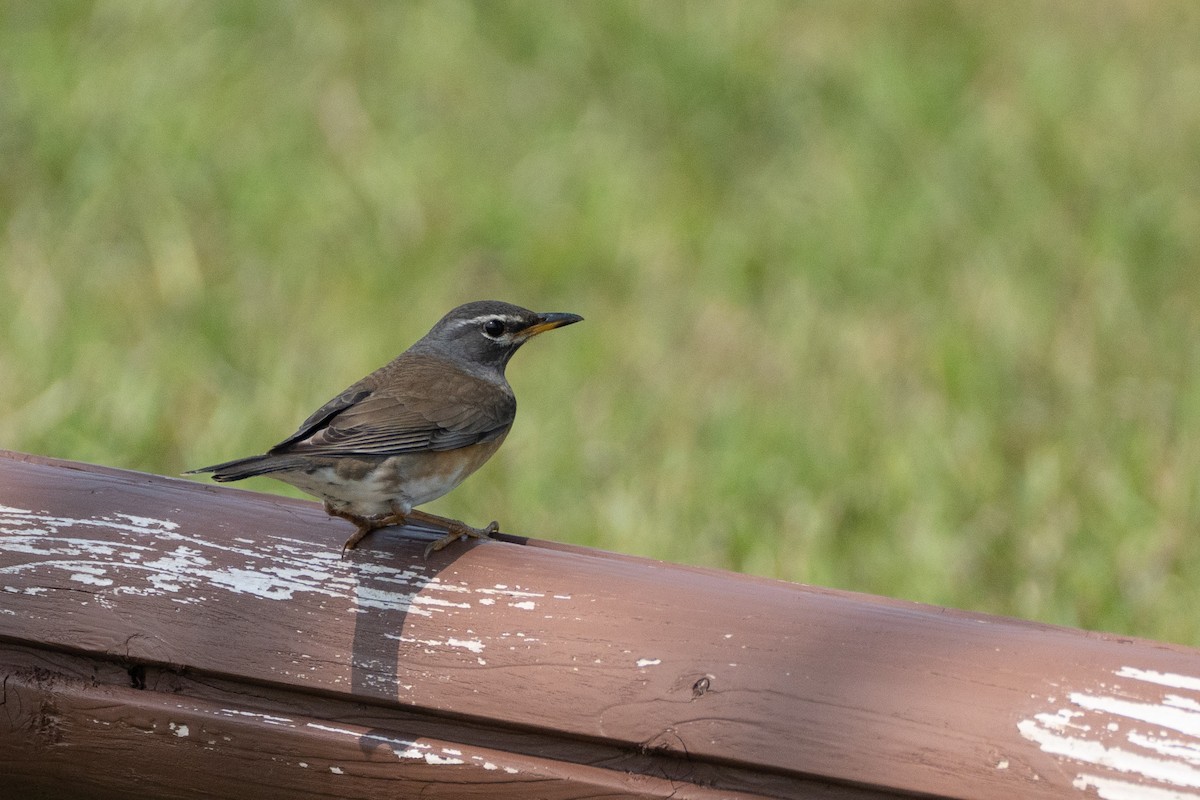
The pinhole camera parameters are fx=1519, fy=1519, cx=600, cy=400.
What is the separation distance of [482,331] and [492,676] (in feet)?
7.00

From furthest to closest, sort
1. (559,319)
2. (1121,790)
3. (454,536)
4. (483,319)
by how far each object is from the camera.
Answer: (483,319) < (559,319) < (454,536) < (1121,790)

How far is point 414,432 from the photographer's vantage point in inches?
149

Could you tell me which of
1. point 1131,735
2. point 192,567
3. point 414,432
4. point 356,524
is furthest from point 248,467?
point 1131,735

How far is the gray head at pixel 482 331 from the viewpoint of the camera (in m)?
4.50

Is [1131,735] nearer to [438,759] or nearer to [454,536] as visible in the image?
[438,759]

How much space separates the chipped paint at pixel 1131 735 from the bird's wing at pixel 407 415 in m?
1.79

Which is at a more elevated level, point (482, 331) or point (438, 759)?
point (482, 331)

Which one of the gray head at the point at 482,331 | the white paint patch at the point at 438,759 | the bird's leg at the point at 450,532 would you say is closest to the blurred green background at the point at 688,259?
the gray head at the point at 482,331

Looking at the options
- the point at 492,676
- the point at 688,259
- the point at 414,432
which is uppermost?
the point at 688,259

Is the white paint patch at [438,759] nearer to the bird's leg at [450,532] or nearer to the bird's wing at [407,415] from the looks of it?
the bird's leg at [450,532]

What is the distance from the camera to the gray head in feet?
14.8

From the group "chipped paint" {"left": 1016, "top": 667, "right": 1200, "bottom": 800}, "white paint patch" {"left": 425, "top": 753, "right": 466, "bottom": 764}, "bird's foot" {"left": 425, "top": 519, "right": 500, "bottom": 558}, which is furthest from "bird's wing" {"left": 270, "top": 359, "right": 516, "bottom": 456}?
"chipped paint" {"left": 1016, "top": 667, "right": 1200, "bottom": 800}

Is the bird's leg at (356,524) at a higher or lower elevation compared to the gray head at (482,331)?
lower

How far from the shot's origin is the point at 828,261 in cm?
784
